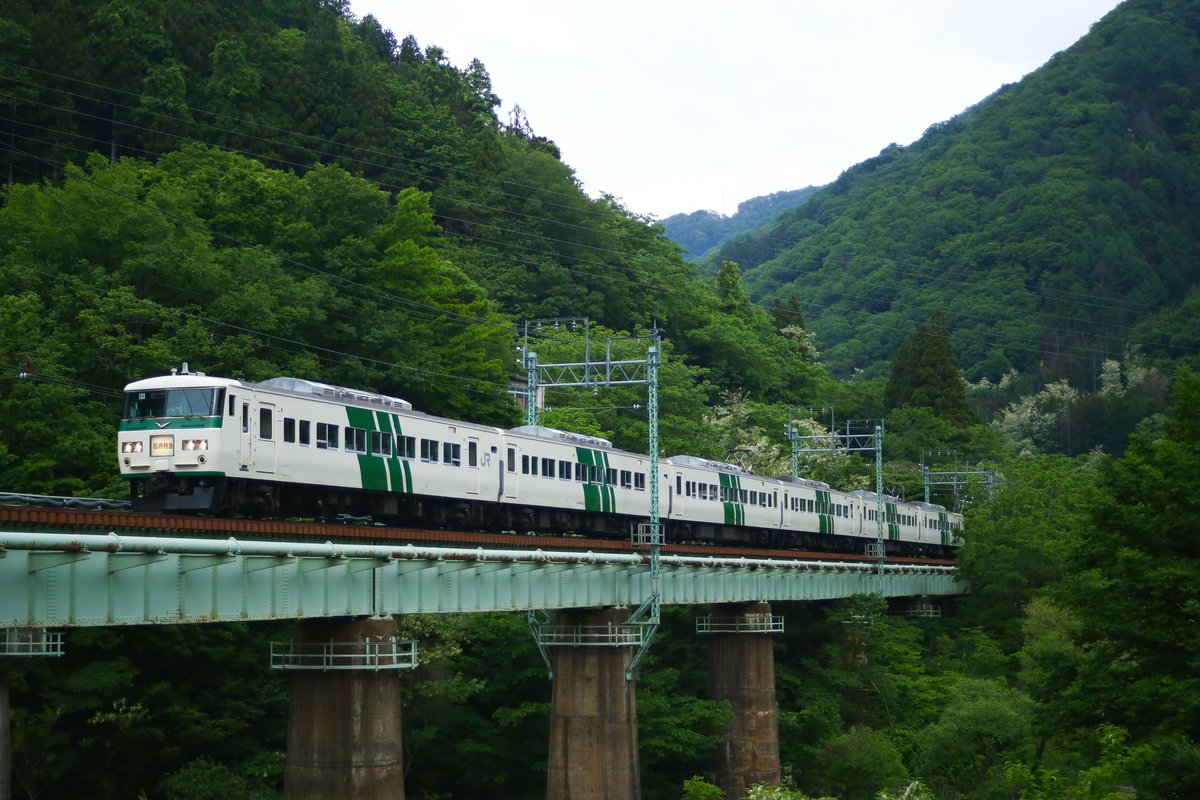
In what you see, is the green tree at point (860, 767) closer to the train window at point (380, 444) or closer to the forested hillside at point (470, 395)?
the forested hillside at point (470, 395)

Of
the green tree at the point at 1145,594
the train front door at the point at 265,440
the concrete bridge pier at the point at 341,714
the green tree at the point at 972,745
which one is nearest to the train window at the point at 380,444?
the train front door at the point at 265,440

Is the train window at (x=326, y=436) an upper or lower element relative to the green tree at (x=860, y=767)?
upper

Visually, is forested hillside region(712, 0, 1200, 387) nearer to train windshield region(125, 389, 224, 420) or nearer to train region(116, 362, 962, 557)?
train region(116, 362, 962, 557)

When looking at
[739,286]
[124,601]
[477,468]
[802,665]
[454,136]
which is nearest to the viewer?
[124,601]

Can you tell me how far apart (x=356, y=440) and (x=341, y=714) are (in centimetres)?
670

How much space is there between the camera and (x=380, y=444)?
34000 mm

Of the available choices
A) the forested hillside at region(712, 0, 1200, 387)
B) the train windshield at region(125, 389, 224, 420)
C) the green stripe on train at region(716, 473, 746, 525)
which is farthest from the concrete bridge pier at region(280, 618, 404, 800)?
the forested hillside at region(712, 0, 1200, 387)

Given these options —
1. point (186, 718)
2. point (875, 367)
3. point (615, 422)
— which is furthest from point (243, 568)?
point (875, 367)

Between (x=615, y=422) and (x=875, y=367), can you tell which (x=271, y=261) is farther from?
(x=875, y=367)

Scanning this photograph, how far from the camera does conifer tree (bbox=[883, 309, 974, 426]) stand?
108m

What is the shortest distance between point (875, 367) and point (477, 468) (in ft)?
392

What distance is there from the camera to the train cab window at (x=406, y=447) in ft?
114

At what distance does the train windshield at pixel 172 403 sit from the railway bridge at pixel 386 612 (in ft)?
12.4

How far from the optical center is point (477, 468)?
37.8 meters
